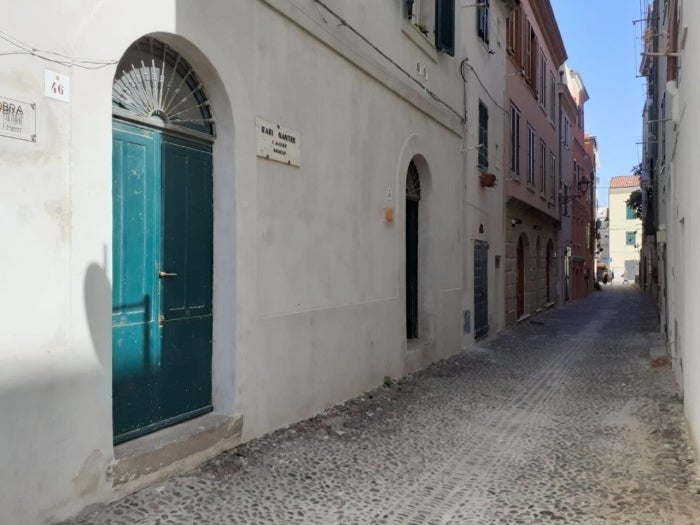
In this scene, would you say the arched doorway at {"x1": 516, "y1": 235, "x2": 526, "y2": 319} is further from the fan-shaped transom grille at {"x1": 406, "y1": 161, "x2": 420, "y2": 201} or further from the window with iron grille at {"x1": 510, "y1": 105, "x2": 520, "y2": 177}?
the fan-shaped transom grille at {"x1": 406, "y1": 161, "x2": 420, "y2": 201}

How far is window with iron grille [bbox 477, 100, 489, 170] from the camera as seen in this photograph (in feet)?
41.3

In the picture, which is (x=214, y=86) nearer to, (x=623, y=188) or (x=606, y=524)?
(x=606, y=524)

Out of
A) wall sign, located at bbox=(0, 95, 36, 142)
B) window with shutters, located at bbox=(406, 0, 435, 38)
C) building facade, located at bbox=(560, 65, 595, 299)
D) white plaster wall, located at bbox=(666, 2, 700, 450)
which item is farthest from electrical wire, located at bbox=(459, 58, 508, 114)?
building facade, located at bbox=(560, 65, 595, 299)

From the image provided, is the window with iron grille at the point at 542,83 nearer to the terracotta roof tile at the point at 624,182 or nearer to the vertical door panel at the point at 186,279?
the vertical door panel at the point at 186,279

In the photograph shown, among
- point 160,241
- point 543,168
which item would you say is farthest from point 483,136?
point 160,241

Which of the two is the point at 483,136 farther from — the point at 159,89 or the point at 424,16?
the point at 159,89

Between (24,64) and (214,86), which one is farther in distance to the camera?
(214,86)

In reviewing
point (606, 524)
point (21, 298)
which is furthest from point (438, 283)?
point (21, 298)

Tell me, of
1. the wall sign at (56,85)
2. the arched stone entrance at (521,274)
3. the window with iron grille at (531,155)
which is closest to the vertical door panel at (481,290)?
the arched stone entrance at (521,274)

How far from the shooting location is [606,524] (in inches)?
147

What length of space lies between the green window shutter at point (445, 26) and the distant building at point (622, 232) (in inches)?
2154

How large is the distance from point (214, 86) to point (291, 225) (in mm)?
1390

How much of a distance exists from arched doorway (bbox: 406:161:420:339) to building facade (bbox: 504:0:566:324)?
6.05m

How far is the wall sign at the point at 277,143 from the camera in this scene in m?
5.21
